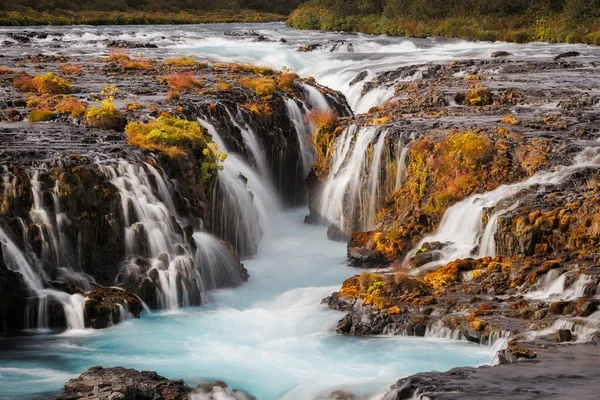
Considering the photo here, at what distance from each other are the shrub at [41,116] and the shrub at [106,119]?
1.60 m

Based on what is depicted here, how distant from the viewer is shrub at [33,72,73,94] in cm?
3675

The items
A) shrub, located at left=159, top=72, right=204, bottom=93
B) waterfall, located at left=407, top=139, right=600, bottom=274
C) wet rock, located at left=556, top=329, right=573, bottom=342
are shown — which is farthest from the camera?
shrub, located at left=159, top=72, right=204, bottom=93

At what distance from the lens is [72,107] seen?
32.2m

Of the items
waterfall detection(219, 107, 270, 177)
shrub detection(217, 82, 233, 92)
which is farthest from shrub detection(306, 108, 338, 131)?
shrub detection(217, 82, 233, 92)

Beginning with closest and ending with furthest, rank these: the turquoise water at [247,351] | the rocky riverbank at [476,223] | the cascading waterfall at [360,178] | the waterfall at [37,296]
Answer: the turquoise water at [247,351] < the rocky riverbank at [476,223] < the waterfall at [37,296] < the cascading waterfall at [360,178]

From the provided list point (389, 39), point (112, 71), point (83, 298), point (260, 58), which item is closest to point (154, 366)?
point (83, 298)

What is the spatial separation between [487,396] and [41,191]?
13.1m

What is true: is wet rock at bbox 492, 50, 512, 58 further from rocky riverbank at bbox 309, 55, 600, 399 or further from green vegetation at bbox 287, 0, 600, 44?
rocky riverbank at bbox 309, 55, 600, 399

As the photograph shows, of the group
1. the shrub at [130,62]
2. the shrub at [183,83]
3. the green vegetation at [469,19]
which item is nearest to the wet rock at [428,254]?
the shrub at [183,83]

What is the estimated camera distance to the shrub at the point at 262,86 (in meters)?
38.7

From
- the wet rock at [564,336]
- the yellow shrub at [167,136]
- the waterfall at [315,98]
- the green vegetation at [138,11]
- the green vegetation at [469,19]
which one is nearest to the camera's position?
the wet rock at [564,336]

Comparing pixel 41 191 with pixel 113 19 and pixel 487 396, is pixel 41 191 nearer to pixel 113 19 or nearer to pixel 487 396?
pixel 487 396

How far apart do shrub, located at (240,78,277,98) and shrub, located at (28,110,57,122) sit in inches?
385

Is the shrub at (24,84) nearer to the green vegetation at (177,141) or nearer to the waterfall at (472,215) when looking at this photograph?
the green vegetation at (177,141)
